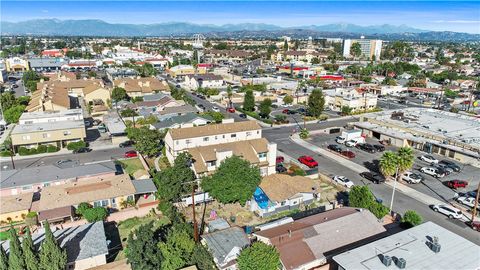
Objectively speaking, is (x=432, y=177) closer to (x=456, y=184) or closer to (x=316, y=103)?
(x=456, y=184)

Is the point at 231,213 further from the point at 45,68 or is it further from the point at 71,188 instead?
the point at 45,68

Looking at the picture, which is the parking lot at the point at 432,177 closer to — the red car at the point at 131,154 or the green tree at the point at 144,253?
the red car at the point at 131,154

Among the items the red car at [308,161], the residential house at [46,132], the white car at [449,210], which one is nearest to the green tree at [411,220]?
the white car at [449,210]

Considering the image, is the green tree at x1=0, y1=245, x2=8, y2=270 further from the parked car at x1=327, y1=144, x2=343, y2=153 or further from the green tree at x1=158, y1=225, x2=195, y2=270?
the parked car at x1=327, y1=144, x2=343, y2=153

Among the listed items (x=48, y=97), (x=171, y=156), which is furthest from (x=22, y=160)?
(x=48, y=97)

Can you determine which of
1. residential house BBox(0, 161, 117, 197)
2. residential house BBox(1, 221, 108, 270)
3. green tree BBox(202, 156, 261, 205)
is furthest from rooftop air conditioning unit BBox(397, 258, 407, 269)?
residential house BBox(0, 161, 117, 197)

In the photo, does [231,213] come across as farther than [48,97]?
No

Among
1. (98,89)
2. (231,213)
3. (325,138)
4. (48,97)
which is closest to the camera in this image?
(231,213)

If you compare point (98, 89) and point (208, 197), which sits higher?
point (98, 89)
